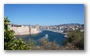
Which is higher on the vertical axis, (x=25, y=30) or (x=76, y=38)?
(x=25, y=30)

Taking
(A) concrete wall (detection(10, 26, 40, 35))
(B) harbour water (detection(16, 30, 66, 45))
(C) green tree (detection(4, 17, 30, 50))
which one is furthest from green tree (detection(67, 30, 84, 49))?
(C) green tree (detection(4, 17, 30, 50))

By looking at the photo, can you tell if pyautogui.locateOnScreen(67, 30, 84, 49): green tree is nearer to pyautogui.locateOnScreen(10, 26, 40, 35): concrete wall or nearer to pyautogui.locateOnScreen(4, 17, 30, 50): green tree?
pyautogui.locateOnScreen(10, 26, 40, 35): concrete wall

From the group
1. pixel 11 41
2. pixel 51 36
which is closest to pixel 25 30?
pixel 11 41

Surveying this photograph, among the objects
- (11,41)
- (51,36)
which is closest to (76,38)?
(51,36)

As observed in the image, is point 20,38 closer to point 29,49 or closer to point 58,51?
point 29,49

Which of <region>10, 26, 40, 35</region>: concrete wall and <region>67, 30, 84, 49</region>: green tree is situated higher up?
<region>10, 26, 40, 35</region>: concrete wall

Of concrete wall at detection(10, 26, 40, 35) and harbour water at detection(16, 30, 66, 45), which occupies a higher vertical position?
concrete wall at detection(10, 26, 40, 35)

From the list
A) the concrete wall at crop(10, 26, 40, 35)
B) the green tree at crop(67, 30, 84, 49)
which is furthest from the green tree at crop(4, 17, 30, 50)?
the green tree at crop(67, 30, 84, 49)

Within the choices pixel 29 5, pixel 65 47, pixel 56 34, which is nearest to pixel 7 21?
pixel 29 5

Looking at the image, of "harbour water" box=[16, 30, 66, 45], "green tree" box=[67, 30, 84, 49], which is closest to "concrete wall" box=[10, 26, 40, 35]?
"harbour water" box=[16, 30, 66, 45]

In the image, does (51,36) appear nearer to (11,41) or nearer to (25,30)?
(25,30)
